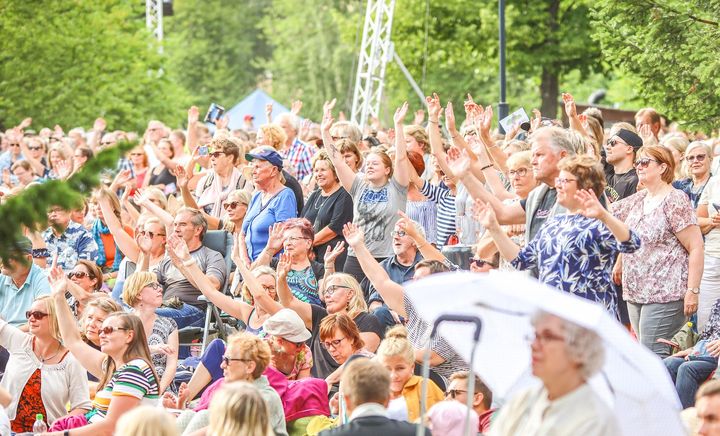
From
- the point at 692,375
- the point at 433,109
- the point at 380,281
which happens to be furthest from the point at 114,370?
the point at 692,375

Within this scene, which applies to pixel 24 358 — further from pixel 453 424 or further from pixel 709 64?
pixel 709 64

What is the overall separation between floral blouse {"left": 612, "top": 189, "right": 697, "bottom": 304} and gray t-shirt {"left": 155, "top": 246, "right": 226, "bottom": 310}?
401cm

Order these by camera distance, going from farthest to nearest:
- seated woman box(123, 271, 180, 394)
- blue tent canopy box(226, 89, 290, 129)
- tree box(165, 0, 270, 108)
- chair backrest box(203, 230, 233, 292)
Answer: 1. tree box(165, 0, 270, 108)
2. blue tent canopy box(226, 89, 290, 129)
3. chair backrest box(203, 230, 233, 292)
4. seated woman box(123, 271, 180, 394)

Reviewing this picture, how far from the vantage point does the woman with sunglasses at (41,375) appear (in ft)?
29.4

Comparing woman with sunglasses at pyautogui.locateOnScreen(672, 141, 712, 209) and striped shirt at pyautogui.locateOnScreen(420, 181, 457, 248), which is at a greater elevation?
woman with sunglasses at pyautogui.locateOnScreen(672, 141, 712, 209)

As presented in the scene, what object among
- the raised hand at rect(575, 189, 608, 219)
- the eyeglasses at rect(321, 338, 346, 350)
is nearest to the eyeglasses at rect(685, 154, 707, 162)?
the eyeglasses at rect(321, 338, 346, 350)

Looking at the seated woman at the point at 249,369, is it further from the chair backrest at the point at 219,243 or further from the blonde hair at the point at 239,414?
the chair backrest at the point at 219,243

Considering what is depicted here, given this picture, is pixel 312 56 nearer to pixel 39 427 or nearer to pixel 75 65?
pixel 75 65

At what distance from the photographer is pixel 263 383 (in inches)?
295

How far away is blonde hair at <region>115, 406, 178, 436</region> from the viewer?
568 cm

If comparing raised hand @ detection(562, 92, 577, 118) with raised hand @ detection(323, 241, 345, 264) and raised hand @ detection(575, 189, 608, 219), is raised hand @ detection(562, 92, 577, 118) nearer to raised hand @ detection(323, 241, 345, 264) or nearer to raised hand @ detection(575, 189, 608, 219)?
raised hand @ detection(323, 241, 345, 264)

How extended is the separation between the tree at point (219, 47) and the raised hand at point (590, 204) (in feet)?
171

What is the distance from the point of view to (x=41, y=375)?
29.8ft

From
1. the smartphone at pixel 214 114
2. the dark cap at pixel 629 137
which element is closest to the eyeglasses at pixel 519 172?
the dark cap at pixel 629 137
